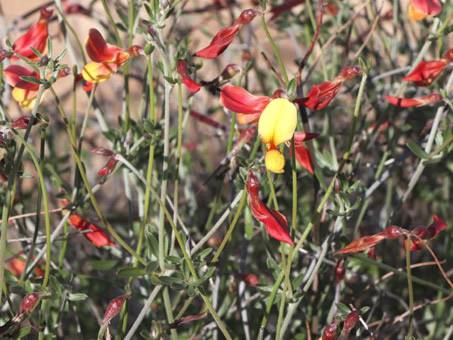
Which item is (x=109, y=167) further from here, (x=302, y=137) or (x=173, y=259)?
(x=302, y=137)

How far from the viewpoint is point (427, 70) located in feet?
3.24

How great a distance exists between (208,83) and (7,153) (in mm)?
302

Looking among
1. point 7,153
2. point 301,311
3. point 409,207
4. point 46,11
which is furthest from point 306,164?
point 409,207

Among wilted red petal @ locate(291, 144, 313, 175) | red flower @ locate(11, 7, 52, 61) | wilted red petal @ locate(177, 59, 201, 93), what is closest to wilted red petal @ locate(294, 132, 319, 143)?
wilted red petal @ locate(291, 144, 313, 175)

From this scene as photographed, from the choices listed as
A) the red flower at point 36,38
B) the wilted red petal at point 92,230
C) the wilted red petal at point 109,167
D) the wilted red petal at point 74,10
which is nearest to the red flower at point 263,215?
the wilted red petal at point 109,167

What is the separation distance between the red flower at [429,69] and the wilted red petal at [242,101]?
0.31 meters

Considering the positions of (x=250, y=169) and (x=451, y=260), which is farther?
(x=451, y=260)

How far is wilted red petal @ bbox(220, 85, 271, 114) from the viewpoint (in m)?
0.80

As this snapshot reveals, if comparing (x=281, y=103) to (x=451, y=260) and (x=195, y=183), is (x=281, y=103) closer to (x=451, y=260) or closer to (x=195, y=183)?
(x=451, y=260)

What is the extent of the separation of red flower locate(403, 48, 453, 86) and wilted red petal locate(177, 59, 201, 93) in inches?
15.0

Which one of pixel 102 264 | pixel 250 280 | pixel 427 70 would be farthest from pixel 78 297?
pixel 427 70

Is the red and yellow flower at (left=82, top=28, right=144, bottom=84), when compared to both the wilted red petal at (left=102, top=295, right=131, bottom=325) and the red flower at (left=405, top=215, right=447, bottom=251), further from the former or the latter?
the red flower at (left=405, top=215, right=447, bottom=251)

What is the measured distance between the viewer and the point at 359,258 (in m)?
0.98

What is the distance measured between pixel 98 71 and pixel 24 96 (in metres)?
0.12
